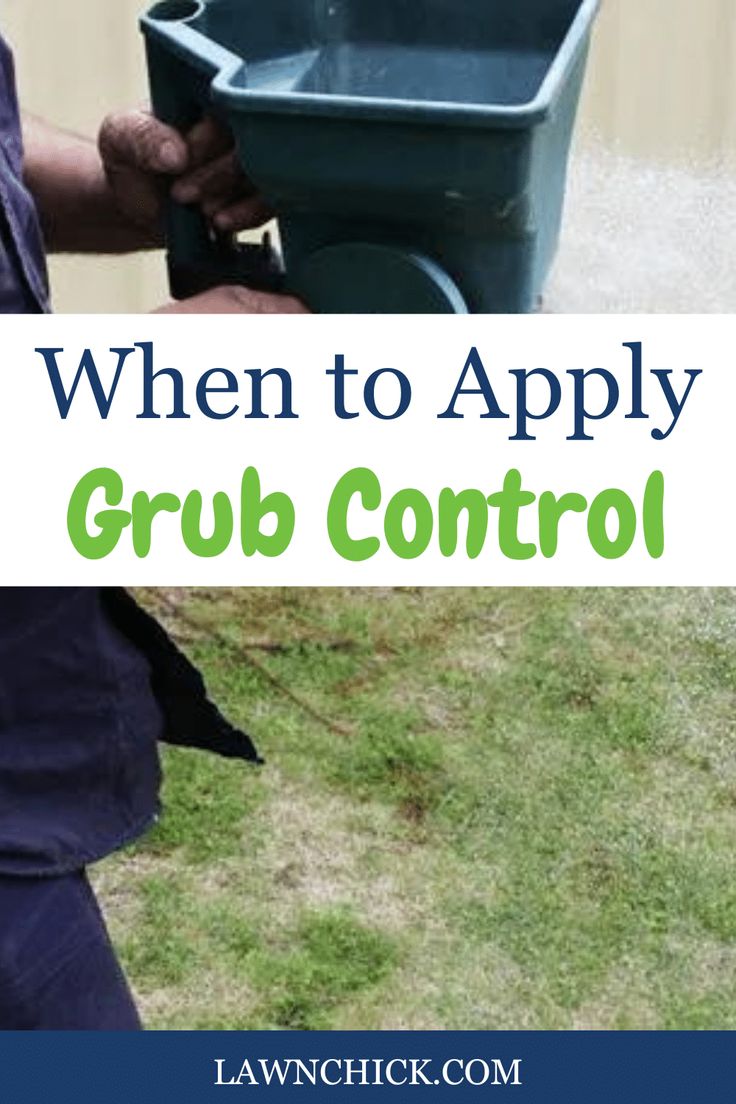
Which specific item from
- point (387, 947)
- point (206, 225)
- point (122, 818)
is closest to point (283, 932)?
point (387, 947)

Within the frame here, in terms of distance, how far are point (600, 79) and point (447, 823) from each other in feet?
6.07

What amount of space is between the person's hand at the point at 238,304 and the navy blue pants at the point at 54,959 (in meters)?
0.49

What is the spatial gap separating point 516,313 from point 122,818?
556 mm

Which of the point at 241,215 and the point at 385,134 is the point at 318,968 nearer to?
the point at 241,215

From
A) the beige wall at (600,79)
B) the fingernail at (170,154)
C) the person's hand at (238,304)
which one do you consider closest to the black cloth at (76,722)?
the person's hand at (238,304)

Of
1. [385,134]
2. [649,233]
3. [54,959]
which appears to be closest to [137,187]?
[385,134]

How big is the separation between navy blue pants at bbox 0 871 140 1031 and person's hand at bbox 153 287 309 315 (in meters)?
0.49

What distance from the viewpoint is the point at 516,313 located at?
1685 mm

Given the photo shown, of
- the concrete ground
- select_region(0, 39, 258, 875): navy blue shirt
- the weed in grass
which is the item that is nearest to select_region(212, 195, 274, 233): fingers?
select_region(0, 39, 258, 875): navy blue shirt

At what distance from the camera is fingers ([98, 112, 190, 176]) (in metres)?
1.69

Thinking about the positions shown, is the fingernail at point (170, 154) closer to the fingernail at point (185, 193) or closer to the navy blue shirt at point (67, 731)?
the fingernail at point (185, 193)

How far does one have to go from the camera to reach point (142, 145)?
5.63ft

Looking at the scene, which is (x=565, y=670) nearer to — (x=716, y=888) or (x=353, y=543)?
(x=716, y=888)

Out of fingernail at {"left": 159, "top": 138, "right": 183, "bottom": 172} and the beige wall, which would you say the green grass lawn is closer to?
the beige wall
